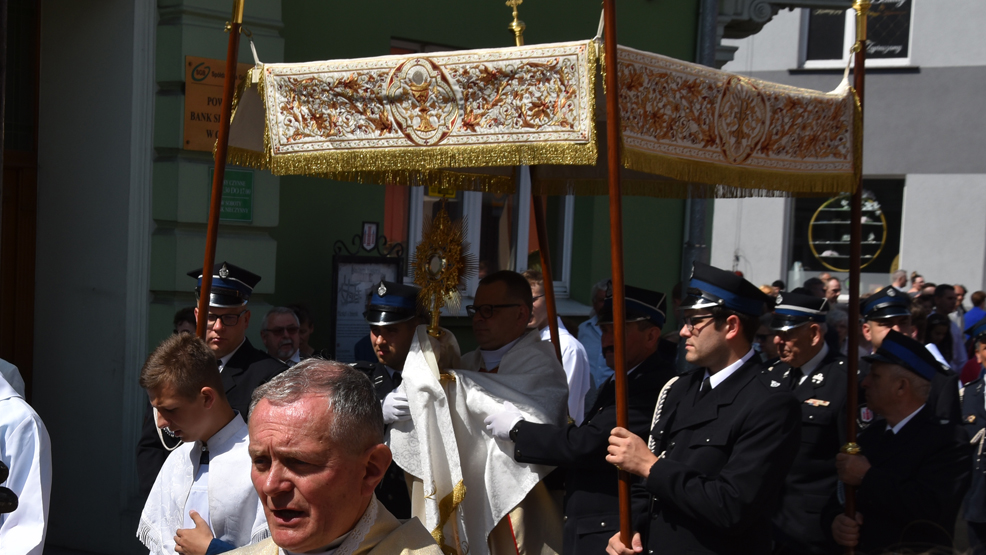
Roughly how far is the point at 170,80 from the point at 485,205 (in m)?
3.26

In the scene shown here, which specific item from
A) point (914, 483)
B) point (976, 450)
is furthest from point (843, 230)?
point (914, 483)

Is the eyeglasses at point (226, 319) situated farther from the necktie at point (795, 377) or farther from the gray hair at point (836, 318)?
the gray hair at point (836, 318)

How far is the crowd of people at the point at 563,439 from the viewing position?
10.00 feet

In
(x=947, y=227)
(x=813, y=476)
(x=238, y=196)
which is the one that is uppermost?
(x=947, y=227)

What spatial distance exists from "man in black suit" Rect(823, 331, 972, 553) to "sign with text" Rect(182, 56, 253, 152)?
4.15m

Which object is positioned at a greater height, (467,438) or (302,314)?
(302,314)

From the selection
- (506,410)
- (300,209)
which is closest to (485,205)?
(300,209)

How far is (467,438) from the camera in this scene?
437 cm

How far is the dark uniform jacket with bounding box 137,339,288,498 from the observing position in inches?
172

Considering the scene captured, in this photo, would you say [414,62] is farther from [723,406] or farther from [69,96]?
[69,96]

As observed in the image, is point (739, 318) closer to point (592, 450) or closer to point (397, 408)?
point (592, 450)

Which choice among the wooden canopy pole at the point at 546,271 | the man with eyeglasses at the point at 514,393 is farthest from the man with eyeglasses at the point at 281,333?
the man with eyeglasses at the point at 514,393

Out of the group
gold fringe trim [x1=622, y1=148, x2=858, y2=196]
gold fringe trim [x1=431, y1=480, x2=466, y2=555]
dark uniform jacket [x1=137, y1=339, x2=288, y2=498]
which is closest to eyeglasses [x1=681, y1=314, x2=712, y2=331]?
gold fringe trim [x1=622, y1=148, x2=858, y2=196]

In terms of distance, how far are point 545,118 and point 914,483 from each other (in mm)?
2075
